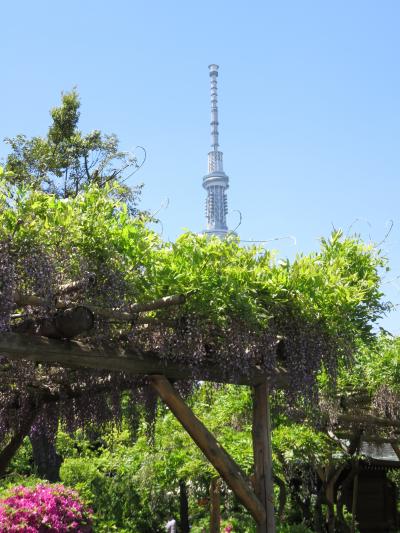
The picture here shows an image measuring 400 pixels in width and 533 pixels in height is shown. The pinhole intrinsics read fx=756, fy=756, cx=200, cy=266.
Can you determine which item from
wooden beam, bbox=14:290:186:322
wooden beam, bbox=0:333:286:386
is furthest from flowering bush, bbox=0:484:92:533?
wooden beam, bbox=14:290:186:322

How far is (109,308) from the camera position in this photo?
4438mm

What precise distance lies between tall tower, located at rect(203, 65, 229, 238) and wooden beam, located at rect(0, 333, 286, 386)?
120m

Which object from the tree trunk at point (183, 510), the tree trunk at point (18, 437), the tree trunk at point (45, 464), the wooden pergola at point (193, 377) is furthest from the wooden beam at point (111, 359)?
the tree trunk at point (45, 464)

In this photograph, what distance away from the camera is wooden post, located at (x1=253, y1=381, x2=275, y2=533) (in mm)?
5578

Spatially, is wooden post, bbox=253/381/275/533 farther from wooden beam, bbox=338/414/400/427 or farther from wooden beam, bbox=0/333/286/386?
wooden beam, bbox=338/414/400/427

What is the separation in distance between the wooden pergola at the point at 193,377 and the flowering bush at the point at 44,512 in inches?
83.8

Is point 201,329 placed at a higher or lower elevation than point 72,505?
higher

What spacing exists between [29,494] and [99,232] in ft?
12.4

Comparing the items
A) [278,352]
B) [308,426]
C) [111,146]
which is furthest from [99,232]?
[111,146]

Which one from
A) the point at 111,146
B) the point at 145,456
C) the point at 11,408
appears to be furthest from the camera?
the point at 111,146

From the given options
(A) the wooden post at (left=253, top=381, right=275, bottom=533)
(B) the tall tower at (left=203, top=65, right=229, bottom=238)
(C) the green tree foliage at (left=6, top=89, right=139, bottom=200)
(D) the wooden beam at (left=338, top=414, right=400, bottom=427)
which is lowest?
(A) the wooden post at (left=253, top=381, right=275, bottom=533)

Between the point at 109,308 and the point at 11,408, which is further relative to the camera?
the point at 11,408

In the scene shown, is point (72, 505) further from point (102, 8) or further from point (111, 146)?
point (111, 146)

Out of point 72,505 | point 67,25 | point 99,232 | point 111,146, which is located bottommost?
point 72,505
